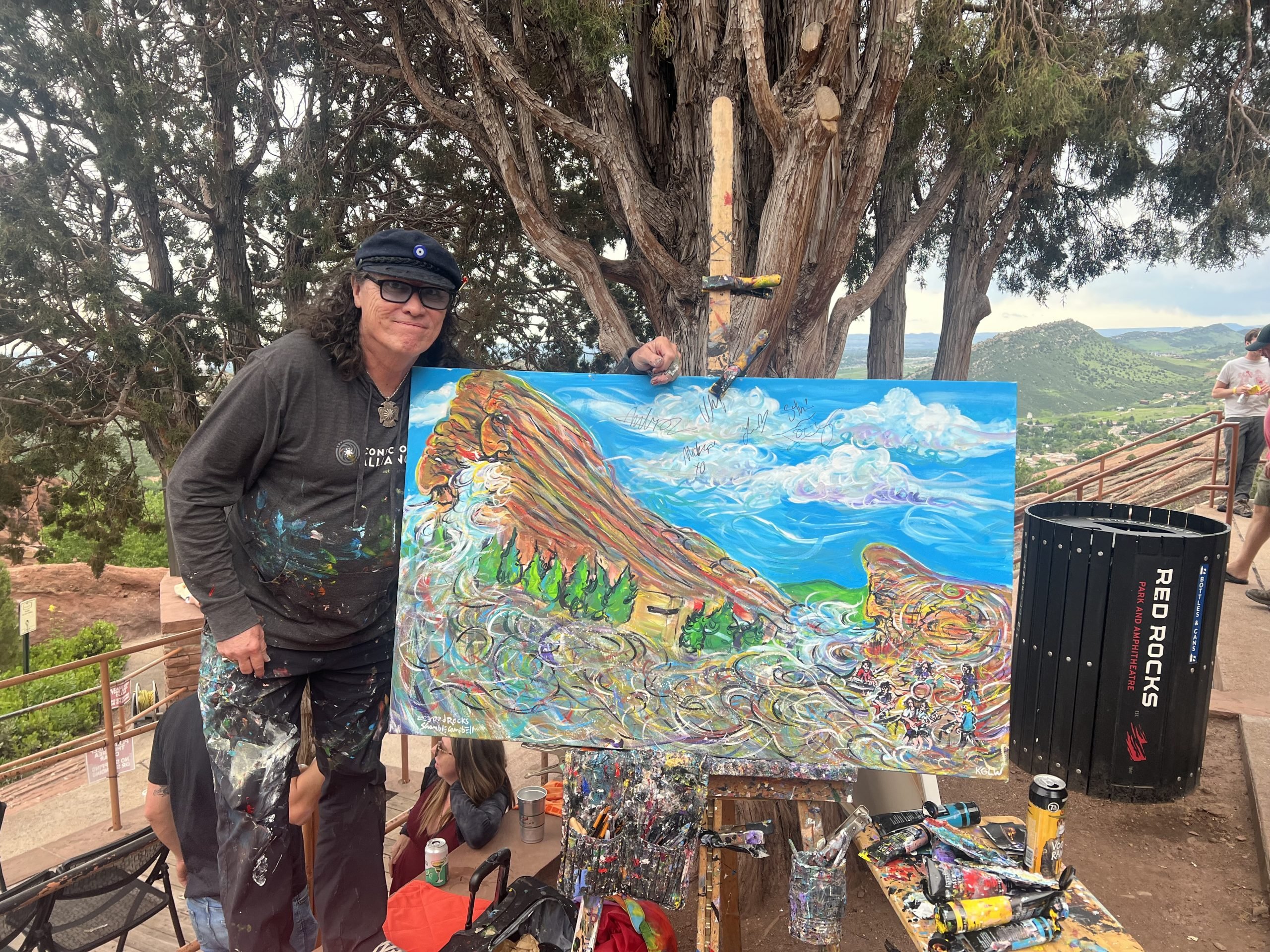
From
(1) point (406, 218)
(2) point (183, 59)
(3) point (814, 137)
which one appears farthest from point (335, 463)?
(2) point (183, 59)

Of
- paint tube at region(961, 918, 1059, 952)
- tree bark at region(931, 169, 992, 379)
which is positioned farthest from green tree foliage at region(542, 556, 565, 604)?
tree bark at region(931, 169, 992, 379)

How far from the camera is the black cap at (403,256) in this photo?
1902 millimetres

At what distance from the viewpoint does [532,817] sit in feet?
10.7

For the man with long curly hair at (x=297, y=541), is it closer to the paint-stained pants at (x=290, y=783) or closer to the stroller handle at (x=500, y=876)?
the paint-stained pants at (x=290, y=783)

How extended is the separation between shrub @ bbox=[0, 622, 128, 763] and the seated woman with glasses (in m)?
11.0

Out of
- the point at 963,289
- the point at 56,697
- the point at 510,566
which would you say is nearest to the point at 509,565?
the point at 510,566

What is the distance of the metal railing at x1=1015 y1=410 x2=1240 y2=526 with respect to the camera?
6805mm

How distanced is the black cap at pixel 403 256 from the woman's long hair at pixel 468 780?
2.17m

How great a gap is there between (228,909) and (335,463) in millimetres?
1313

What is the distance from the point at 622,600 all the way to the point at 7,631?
689 inches

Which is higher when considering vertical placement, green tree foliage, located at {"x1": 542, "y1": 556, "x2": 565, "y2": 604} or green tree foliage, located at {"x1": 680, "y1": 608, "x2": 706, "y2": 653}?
green tree foliage, located at {"x1": 542, "y1": 556, "x2": 565, "y2": 604}

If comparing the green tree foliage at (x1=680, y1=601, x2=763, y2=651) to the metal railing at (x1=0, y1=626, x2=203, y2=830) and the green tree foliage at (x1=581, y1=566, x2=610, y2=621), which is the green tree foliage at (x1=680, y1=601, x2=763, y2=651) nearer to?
the green tree foliage at (x1=581, y1=566, x2=610, y2=621)

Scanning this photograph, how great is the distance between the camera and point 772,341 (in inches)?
183

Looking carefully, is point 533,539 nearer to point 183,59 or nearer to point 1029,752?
point 1029,752
